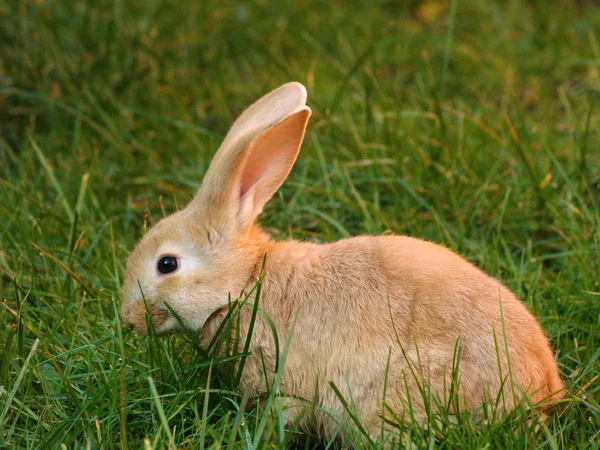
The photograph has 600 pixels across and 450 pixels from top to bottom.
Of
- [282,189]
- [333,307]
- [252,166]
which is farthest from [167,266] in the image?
[282,189]

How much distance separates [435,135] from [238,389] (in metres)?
2.03

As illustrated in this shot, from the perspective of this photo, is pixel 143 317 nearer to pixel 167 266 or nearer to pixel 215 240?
pixel 167 266

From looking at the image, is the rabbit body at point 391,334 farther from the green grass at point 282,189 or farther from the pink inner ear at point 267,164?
the pink inner ear at point 267,164

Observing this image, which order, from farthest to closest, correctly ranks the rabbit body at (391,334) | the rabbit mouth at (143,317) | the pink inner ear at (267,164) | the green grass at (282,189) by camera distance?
the pink inner ear at (267,164), the rabbit mouth at (143,317), the green grass at (282,189), the rabbit body at (391,334)

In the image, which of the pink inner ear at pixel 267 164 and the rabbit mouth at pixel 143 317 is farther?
the pink inner ear at pixel 267 164

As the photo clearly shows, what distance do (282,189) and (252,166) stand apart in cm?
112

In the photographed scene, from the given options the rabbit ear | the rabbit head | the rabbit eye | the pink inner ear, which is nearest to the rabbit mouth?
the rabbit head

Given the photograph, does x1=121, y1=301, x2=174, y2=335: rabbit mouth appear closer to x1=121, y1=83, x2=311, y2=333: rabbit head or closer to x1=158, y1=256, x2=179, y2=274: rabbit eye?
x1=121, y1=83, x2=311, y2=333: rabbit head

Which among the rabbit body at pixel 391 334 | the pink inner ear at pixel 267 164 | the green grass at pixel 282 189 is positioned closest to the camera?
the rabbit body at pixel 391 334

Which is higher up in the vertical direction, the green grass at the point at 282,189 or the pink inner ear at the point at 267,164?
the pink inner ear at the point at 267,164

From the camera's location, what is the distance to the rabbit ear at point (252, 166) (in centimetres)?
330

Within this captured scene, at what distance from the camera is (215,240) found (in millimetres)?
3363

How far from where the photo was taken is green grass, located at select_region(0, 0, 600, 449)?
3.05 m

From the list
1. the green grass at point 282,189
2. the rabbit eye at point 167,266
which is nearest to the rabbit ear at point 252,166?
the rabbit eye at point 167,266
